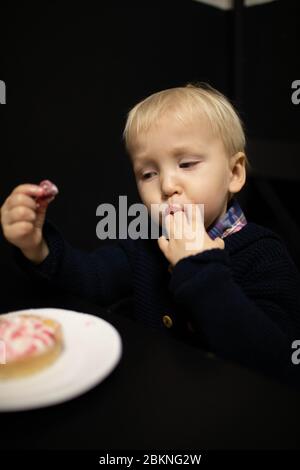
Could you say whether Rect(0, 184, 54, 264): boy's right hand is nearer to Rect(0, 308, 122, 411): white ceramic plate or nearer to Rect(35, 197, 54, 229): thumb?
→ Rect(35, 197, 54, 229): thumb

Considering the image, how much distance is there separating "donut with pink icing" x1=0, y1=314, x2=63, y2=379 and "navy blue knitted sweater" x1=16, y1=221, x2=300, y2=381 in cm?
23

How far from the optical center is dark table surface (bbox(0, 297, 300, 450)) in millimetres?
395

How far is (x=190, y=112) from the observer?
91 centimetres

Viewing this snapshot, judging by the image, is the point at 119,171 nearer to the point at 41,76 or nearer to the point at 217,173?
the point at 41,76

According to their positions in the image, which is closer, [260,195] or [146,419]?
[146,419]

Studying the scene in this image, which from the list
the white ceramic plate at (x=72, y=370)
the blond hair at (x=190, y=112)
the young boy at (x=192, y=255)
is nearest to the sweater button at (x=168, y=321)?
the young boy at (x=192, y=255)

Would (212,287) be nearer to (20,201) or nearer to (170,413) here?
(170,413)

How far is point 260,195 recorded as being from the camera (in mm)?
2059

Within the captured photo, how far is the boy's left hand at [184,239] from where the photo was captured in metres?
0.74

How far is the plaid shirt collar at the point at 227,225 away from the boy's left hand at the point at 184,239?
15 cm

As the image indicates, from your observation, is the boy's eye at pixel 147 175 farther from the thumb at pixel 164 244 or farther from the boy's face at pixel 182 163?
the thumb at pixel 164 244

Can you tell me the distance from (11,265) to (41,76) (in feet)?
2.04

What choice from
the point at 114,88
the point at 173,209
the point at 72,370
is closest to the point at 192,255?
the point at 173,209
